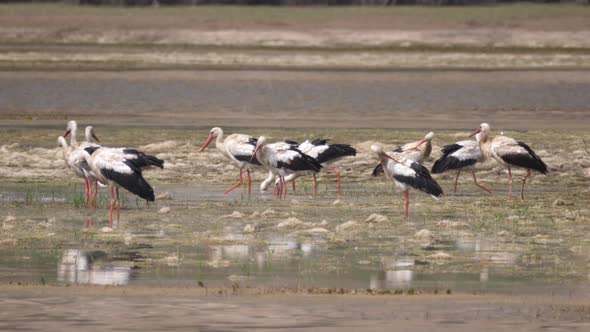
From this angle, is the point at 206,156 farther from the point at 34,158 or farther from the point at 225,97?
the point at 225,97

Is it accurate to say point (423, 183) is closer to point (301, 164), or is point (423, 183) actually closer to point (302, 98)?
point (301, 164)

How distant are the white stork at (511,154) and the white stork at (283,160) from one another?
2483mm

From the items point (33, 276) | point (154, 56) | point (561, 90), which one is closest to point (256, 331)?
point (33, 276)

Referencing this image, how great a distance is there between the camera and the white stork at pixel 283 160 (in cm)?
1870

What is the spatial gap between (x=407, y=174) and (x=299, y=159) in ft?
7.95

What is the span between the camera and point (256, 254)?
43.8ft

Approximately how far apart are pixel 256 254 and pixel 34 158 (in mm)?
9637

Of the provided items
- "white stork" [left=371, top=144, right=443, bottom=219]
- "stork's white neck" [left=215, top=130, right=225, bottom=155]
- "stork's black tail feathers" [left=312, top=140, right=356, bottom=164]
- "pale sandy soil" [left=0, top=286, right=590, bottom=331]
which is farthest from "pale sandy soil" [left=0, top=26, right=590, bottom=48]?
"pale sandy soil" [left=0, top=286, right=590, bottom=331]

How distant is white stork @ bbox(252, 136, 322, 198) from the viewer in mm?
18703

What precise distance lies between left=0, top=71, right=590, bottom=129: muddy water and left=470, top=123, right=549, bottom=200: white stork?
9.08 metres

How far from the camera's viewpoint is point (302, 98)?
119ft

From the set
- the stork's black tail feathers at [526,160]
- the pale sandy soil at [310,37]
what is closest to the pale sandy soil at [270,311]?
the stork's black tail feathers at [526,160]

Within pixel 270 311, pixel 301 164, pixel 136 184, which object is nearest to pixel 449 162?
pixel 301 164

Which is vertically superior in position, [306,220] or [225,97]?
[225,97]
